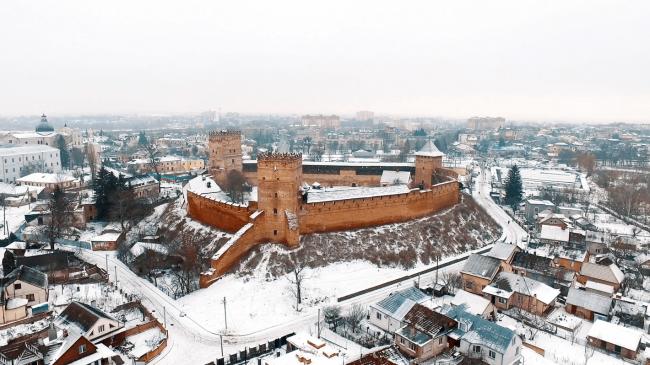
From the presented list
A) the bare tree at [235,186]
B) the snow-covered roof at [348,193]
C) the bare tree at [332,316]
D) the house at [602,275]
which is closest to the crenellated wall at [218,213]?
the bare tree at [235,186]

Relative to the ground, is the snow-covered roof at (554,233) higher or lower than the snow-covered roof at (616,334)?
higher

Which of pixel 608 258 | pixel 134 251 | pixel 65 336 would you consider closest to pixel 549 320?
pixel 608 258

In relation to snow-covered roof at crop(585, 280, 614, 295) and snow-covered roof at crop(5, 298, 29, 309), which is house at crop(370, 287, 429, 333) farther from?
snow-covered roof at crop(5, 298, 29, 309)

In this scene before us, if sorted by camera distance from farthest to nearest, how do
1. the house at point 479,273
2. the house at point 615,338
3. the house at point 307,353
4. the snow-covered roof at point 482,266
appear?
the snow-covered roof at point 482,266 → the house at point 479,273 → the house at point 615,338 → the house at point 307,353

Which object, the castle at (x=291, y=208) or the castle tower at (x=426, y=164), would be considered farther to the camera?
the castle tower at (x=426, y=164)

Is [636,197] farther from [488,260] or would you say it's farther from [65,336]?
[65,336]

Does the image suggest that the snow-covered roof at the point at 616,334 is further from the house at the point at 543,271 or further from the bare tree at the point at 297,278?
the bare tree at the point at 297,278

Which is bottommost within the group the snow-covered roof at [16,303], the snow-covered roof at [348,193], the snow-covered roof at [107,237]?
the snow-covered roof at [16,303]
